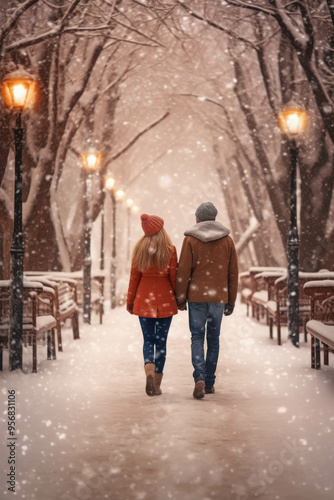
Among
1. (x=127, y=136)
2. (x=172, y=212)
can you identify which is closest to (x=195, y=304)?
(x=127, y=136)

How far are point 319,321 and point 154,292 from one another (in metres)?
2.99

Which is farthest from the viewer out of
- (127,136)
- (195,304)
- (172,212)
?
(172,212)

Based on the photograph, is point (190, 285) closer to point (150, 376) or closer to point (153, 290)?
point (153, 290)

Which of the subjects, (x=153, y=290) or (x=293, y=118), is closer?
(x=153, y=290)

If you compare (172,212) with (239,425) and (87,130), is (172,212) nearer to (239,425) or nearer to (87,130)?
(87,130)

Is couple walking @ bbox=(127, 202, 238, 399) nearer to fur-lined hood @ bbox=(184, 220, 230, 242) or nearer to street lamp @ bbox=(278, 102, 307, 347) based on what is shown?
fur-lined hood @ bbox=(184, 220, 230, 242)

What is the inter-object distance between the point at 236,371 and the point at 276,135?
41.6ft

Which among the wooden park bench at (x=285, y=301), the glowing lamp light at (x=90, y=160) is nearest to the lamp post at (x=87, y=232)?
the glowing lamp light at (x=90, y=160)

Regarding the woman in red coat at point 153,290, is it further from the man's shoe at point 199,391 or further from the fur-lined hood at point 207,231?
the man's shoe at point 199,391

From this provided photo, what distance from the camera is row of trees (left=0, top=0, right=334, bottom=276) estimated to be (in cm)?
1405

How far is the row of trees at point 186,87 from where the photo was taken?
1405 cm

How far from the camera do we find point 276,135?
2116cm

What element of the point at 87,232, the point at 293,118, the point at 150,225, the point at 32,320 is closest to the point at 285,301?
the point at 293,118

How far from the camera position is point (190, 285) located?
7.68 m
